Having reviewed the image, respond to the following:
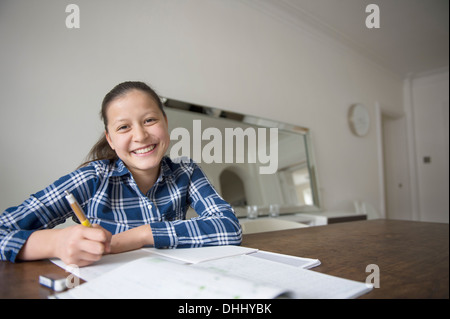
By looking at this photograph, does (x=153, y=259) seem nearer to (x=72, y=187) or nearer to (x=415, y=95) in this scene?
(x=72, y=187)

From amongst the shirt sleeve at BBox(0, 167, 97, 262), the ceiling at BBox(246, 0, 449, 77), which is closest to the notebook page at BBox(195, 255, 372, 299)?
the shirt sleeve at BBox(0, 167, 97, 262)

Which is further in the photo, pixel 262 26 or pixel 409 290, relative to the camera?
pixel 262 26

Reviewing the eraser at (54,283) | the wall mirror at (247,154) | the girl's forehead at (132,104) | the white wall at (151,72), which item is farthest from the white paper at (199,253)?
the wall mirror at (247,154)

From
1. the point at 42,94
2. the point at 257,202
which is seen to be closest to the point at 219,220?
the point at 42,94

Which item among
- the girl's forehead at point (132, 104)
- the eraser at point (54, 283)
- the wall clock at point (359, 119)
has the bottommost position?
the eraser at point (54, 283)

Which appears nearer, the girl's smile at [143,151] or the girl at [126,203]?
the girl at [126,203]

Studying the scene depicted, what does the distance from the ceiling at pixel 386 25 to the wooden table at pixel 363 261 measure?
6.24 ft

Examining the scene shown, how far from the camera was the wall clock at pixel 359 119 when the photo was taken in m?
3.63

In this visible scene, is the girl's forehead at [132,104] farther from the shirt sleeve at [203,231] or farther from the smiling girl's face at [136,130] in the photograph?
the shirt sleeve at [203,231]

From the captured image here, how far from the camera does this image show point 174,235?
2.37ft

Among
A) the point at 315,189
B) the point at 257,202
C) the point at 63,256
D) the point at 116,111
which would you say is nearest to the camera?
the point at 63,256

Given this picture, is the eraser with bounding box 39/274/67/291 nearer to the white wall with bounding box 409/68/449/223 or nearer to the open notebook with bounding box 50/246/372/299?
the open notebook with bounding box 50/246/372/299

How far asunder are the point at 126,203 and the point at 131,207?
0.06ft

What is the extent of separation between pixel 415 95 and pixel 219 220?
5.10 metres
